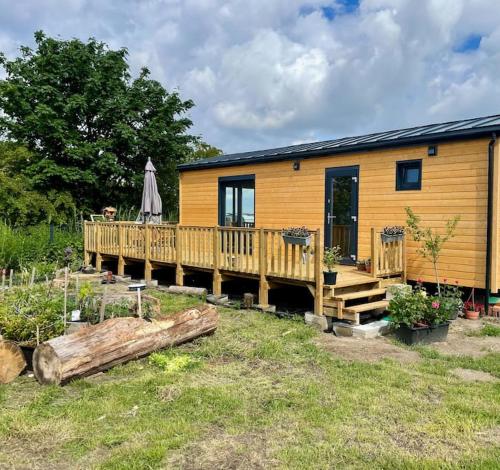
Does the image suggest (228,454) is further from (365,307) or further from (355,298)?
(355,298)

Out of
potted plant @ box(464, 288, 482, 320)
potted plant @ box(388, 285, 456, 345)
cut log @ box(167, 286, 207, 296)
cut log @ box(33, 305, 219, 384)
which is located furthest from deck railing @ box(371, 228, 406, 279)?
cut log @ box(33, 305, 219, 384)

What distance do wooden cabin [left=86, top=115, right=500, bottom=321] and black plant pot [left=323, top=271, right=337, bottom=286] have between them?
99mm

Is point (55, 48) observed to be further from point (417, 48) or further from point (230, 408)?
point (230, 408)

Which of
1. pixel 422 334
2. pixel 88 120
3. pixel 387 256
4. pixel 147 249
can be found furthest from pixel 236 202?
pixel 88 120

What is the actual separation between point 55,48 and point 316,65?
34.5 ft

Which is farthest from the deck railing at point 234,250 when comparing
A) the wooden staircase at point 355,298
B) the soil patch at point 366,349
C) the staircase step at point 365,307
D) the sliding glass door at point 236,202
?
the sliding glass door at point 236,202

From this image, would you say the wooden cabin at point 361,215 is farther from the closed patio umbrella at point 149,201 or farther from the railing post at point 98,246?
the railing post at point 98,246

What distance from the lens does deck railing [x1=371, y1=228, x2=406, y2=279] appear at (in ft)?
24.4

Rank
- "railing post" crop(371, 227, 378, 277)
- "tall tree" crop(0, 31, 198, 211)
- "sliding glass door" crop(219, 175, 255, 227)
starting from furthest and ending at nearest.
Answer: "tall tree" crop(0, 31, 198, 211) < "sliding glass door" crop(219, 175, 255, 227) < "railing post" crop(371, 227, 378, 277)

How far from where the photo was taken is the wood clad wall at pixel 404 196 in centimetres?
722

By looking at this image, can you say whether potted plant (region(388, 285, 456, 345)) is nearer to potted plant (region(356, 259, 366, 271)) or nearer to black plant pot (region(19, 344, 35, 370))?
potted plant (region(356, 259, 366, 271))

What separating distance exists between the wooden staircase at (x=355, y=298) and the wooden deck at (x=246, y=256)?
2cm

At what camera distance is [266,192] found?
10.6 m

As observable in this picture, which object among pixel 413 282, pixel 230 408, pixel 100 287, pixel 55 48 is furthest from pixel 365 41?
pixel 230 408
